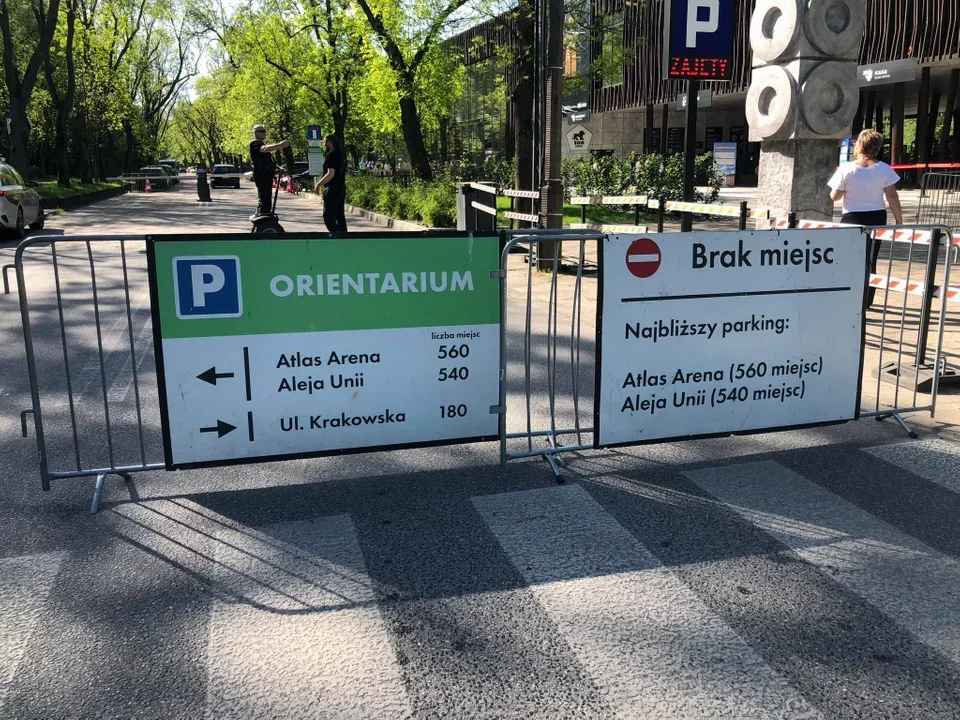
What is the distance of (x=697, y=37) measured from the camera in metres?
10.4

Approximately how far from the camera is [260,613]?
3.54m

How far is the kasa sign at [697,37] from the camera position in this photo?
10242 mm

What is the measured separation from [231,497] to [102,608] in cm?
128

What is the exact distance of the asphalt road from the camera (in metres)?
3.01

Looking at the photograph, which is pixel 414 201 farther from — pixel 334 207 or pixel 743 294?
pixel 743 294

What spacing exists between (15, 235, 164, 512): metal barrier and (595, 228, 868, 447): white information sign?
275cm

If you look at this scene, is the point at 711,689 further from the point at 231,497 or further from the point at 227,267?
the point at 227,267

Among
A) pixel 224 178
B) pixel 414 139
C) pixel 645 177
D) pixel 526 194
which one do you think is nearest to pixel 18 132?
pixel 414 139

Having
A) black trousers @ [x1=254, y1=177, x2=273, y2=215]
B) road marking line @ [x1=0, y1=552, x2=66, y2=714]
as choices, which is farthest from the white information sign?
black trousers @ [x1=254, y1=177, x2=273, y2=215]

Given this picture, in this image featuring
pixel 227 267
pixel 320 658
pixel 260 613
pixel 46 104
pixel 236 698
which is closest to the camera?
pixel 236 698

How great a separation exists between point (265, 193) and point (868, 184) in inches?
399

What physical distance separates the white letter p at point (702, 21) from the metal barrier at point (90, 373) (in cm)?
684

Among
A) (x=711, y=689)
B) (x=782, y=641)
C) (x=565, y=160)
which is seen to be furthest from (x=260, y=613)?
(x=565, y=160)

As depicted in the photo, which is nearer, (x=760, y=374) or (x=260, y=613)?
(x=260, y=613)
